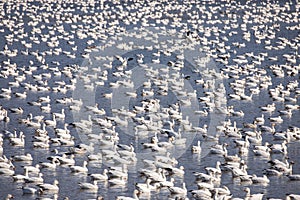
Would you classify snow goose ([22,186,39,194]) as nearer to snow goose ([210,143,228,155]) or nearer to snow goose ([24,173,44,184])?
snow goose ([24,173,44,184])

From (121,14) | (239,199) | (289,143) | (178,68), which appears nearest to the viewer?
(239,199)

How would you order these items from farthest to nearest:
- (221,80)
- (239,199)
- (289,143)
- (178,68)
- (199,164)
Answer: (178,68)
(221,80)
(289,143)
(199,164)
(239,199)

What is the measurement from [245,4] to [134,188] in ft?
240

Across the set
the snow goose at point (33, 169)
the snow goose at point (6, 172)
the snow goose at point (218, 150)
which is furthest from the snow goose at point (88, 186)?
the snow goose at point (218, 150)

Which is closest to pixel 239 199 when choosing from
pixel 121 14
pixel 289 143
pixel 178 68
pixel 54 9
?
pixel 289 143

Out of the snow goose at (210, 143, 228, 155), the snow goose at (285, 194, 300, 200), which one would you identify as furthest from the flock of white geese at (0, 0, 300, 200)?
the snow goose at (210, 143, 228, 155)

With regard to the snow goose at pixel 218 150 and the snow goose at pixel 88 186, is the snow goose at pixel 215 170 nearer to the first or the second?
the snow goose at pixel 218 150

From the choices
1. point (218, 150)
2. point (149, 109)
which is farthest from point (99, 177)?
point (149, 109)

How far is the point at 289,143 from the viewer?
43.8 metres

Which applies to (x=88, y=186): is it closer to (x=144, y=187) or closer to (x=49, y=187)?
(x=49, y=187)

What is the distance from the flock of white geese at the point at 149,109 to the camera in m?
37.1

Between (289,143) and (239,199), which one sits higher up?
(289,143)

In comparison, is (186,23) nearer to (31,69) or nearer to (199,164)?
(31,69)

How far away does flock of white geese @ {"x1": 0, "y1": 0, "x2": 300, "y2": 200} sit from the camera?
37062 mm
